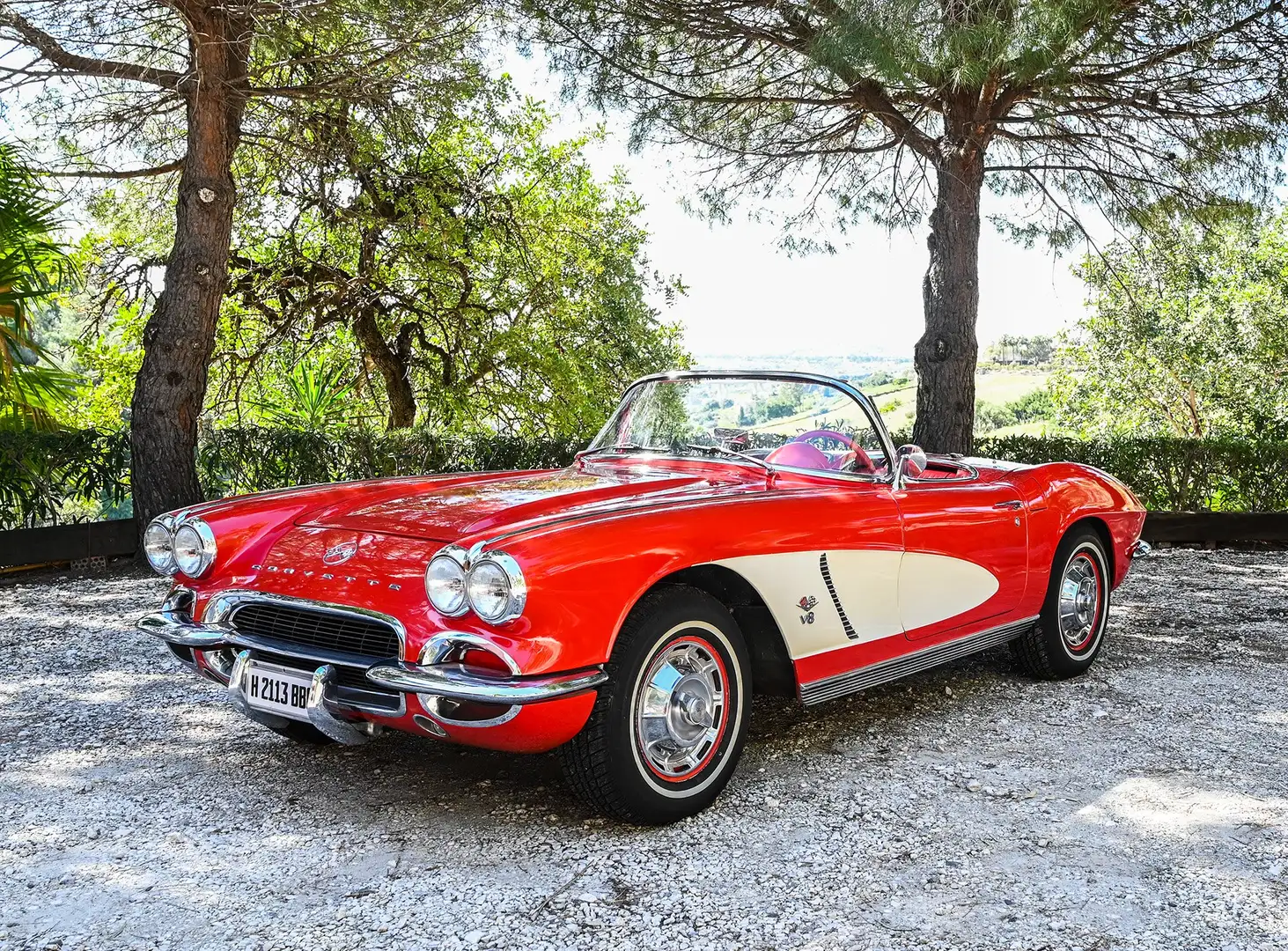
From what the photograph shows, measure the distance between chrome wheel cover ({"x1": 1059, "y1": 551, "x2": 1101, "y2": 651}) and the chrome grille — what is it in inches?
134

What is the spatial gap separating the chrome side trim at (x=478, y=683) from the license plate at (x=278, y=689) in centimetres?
27

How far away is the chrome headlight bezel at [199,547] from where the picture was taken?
3.80 metres

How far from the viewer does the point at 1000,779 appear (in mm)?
3861

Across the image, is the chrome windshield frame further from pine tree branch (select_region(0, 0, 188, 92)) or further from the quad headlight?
pine tree branch (select_region(0, 0, 188, 92))

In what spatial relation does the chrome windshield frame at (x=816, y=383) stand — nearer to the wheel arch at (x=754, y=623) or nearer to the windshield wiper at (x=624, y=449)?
the windshield wiper at (x=624, y=449)

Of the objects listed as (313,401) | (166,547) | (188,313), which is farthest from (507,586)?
(313,401)

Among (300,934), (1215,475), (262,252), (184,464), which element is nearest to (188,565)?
(300,934)

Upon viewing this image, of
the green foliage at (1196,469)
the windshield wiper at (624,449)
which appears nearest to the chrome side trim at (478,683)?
the windshield wiper at (624,449)

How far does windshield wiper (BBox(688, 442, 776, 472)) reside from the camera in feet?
14.1

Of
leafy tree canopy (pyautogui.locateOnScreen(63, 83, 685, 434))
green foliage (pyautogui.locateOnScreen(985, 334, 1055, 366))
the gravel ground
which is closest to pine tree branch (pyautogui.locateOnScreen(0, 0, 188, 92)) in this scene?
leafy tree canopy (pyautogui.locateOnScreen(63, 83, 685, 434))

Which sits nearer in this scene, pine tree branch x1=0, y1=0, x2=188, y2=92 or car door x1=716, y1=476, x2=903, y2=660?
car door x1=716, y1=476, x2=903, y2=660

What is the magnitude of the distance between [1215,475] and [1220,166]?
316cm

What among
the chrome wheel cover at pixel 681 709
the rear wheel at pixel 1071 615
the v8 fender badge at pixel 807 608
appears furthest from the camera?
the rear wheel at pixel 1071 615

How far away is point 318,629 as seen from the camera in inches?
132
